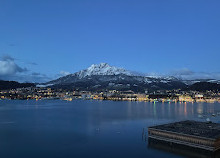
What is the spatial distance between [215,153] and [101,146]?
1485 cm

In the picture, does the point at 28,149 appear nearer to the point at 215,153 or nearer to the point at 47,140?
the point at 47,140

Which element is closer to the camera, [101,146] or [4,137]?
[101,146]

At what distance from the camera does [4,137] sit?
36312 mm

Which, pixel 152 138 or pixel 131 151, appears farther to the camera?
pixel 152 138

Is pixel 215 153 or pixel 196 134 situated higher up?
pixel 196 134

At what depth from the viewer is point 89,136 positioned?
124 ft

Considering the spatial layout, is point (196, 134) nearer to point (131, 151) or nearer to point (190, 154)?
point (190, 154)

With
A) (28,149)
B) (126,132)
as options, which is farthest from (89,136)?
(28,149)

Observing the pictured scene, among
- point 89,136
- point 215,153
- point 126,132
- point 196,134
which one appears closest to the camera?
point 215,153

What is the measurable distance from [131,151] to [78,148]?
24.1 feet

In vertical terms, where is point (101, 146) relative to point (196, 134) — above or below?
below

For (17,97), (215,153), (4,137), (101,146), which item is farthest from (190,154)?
(17,97)

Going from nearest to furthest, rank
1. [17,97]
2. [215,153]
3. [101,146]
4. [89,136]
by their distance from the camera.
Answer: [215,153] → [101,146] → [89,136] → [17,97]

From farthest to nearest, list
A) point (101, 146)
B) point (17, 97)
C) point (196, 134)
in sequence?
point (17, 97) < point (101, 146) < point (196, 134)
